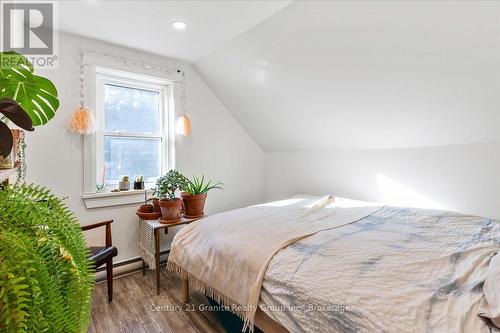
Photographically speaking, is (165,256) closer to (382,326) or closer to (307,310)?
(307,310)

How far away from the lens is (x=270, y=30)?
208 centimetres

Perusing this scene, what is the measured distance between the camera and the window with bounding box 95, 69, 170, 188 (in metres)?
2.49

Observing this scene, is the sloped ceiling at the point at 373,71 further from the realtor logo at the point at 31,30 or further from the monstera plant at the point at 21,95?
the monstera plant at the point at 21,95

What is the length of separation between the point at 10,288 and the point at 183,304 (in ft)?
5.77

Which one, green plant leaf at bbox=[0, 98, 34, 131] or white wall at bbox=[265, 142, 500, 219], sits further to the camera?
white wall at bbox=[265, 142, 500, 219]

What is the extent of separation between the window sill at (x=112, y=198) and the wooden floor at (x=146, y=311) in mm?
724

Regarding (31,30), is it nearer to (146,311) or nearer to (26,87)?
(26,87)

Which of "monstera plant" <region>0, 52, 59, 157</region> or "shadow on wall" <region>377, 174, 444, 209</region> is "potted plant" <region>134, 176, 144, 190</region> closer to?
"monstera plant" <region>0, 52, 59, 157</region>

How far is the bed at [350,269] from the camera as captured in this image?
2.95 ft

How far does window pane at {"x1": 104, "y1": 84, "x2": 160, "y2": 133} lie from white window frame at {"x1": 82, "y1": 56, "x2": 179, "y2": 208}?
2.2 inches

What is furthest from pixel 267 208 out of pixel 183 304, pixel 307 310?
pixel 307 310

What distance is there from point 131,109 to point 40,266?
98.3 inches

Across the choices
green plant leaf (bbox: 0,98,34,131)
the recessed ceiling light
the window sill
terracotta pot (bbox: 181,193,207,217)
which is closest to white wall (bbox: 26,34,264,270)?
the window sill

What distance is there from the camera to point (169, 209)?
87.8 inches
